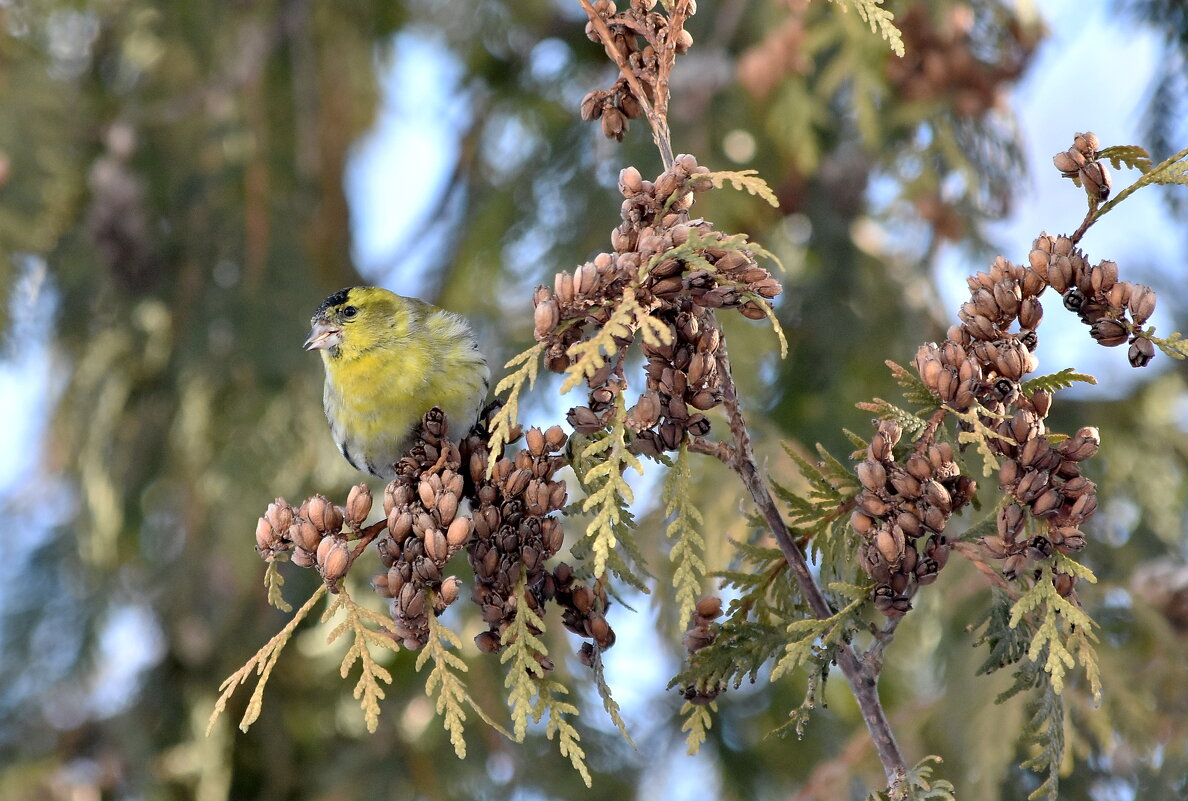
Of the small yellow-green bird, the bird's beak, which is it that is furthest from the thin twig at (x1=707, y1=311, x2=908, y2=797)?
the bird's beak

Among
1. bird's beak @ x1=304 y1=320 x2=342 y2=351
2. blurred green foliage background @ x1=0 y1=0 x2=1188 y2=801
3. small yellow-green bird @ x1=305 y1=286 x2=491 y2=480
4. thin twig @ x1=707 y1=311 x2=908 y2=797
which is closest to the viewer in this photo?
thin twig @ x1=707 y1=311 x2=908 y2=797

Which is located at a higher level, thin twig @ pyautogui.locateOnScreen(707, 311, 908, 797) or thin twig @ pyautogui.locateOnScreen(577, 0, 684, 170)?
thin twig @ pyautogui.locateOnScreen(577, 0, 684, 170)

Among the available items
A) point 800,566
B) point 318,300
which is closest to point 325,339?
point 318,300

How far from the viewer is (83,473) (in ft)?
10.8

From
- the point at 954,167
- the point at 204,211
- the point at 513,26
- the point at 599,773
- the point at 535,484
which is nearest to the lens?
the point at 535,484

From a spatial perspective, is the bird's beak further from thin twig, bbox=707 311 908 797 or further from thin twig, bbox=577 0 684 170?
thin twig, bbox=707 311 908 797

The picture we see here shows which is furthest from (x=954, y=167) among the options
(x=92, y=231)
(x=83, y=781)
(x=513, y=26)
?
(x=83, y=781)

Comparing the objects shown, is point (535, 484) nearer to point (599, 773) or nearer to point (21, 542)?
point (599, 773)

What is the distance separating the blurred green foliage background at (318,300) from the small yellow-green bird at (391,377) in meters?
0.61

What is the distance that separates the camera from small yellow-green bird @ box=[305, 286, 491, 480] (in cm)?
212

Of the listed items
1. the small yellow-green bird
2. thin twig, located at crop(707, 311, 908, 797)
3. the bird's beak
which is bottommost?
thin twig, located at crop(707, 311, 908, 797)

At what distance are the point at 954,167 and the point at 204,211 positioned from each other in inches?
76.4

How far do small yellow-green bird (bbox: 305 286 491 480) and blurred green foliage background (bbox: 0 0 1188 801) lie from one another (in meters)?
0.61

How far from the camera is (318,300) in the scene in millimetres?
3141
